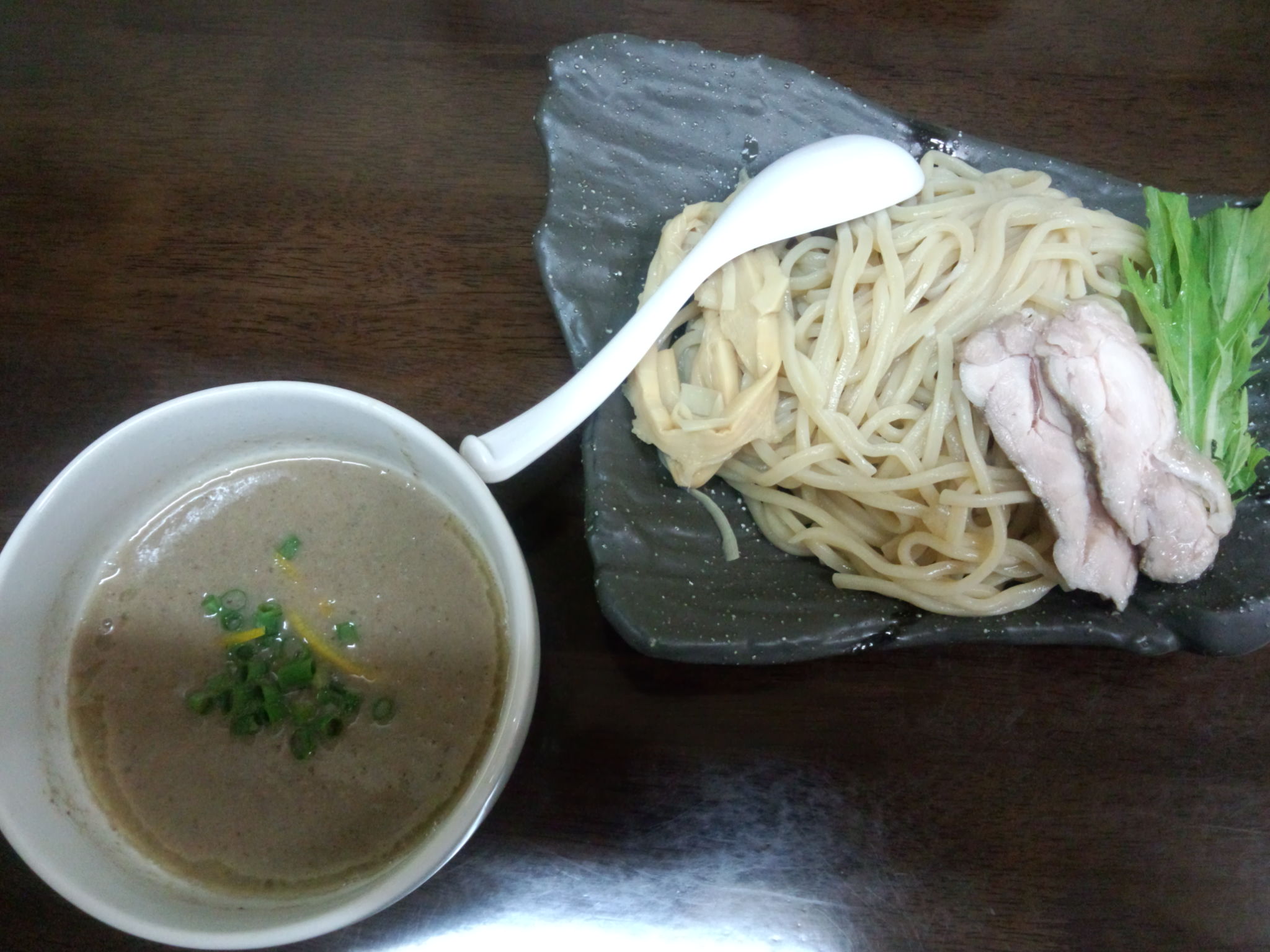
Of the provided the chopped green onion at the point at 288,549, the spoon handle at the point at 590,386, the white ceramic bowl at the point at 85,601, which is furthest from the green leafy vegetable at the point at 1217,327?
the chopped green onion at the point at 288,549

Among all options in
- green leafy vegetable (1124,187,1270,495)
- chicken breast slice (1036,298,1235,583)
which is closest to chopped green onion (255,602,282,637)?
chicken breast slice (1036,298,1235,583)

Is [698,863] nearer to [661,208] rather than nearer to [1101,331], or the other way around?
[1101,331]

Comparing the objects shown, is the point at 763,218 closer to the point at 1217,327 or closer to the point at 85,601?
the point at 1217,327

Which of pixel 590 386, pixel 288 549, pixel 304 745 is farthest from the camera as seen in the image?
pixel 590 386

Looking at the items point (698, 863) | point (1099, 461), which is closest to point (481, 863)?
point (698, 863)

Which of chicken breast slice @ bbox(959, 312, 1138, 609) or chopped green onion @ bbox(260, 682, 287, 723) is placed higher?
chicken breast slice @ bbox(959, 312, 1138, 609)

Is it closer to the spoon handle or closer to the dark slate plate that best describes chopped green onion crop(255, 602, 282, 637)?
the spoon handle

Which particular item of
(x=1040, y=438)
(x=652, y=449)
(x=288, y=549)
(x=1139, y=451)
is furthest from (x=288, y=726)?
(x=1139, y=451)
